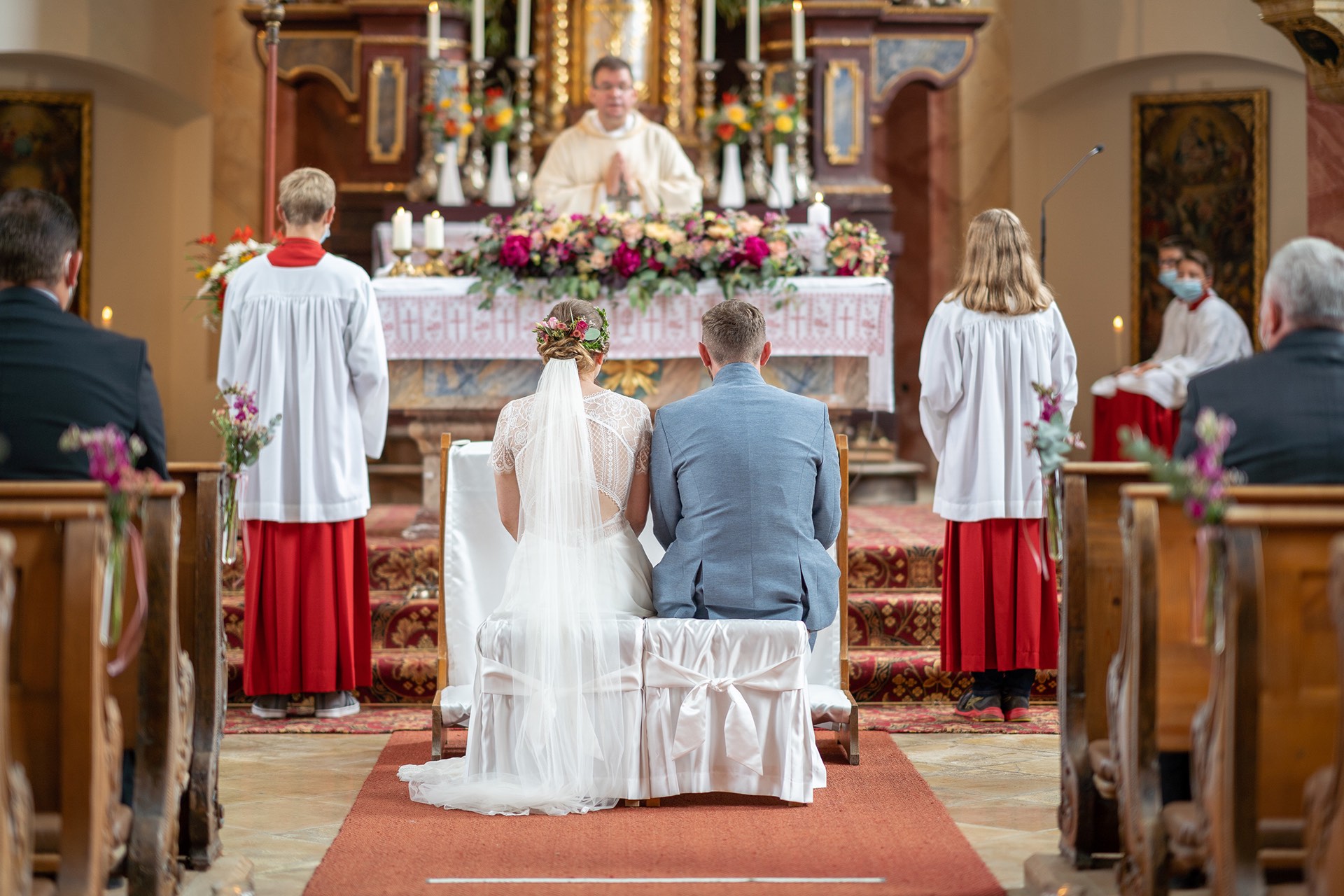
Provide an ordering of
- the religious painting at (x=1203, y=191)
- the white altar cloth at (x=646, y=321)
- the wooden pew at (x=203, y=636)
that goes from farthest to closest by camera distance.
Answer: the religious painting at (x=1203, y=191) < the white altar cloth at (x=646, y=321) < the wooden pew at (x=203, y=636)

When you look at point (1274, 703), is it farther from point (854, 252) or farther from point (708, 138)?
point (708, 138)

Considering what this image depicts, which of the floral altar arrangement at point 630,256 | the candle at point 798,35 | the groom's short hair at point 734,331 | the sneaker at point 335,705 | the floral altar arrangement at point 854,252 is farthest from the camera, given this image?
the candle at point 798,35

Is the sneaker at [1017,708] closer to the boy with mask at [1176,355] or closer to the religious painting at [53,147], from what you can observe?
the boy with mask at [1176,355]

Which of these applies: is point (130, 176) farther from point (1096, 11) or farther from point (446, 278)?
point (1096, 11)

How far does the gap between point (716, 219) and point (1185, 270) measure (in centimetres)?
401

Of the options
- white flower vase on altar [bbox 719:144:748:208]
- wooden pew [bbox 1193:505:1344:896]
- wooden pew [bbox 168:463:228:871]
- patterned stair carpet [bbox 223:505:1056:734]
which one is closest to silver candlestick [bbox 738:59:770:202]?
white flower vase on altar [bbox 719:144:748:208]

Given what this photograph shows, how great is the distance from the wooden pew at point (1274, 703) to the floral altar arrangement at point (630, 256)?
4.39 meters

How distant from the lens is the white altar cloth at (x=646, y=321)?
7305 mm

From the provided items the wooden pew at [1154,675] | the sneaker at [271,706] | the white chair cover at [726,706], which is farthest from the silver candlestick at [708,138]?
the wooden pew at [1154,675]

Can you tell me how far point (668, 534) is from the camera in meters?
4.61

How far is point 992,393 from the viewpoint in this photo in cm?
580

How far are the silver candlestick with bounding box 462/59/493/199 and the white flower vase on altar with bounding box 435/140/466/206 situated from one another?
0.66 feet

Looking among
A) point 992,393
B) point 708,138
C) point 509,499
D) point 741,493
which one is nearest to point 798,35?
point 708,138

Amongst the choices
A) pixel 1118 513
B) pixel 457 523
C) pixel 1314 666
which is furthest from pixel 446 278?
pixel 1314 666
